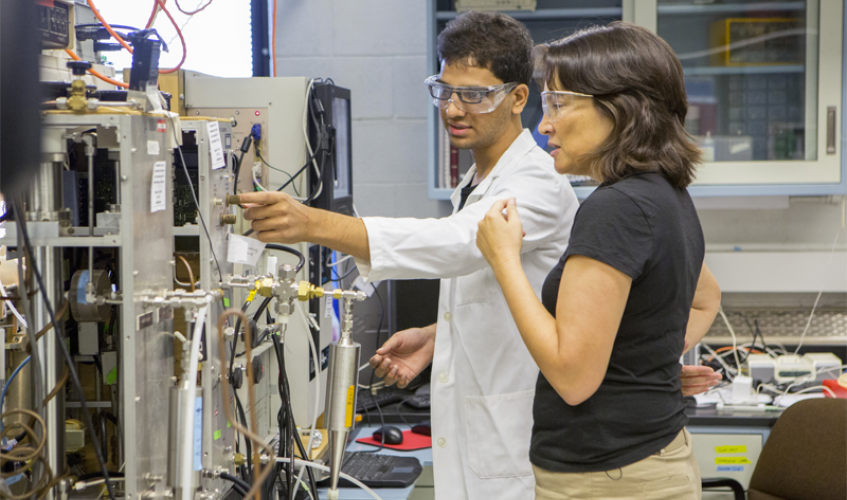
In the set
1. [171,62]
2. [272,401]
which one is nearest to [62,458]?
[272,401]

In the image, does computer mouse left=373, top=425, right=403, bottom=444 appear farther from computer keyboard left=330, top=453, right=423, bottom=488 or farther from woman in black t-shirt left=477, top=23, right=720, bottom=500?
woman in black t-shirt left=477, top=23, right=720, bottom=500

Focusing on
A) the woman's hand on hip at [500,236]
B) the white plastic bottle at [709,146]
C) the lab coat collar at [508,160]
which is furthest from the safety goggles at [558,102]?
the white plastic bottle at [709,146]

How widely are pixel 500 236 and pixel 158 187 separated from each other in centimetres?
49

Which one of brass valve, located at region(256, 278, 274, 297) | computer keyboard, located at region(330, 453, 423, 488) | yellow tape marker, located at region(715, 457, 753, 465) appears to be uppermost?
brass valve, located at region(256, 278, 274, 297)

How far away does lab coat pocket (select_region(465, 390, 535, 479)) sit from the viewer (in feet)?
4.41

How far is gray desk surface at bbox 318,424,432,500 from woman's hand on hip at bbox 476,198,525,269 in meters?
0.82

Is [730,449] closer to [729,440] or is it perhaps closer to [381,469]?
[729,440]

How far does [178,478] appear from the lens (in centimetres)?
88

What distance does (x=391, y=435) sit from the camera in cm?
200

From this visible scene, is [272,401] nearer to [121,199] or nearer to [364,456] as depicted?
[364,456]

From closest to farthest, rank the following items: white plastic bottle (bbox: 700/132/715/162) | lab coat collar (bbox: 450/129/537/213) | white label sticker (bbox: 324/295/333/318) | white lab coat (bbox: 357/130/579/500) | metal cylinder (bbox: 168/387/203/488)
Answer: metal cylinder (bbox: 168/387/203/488), white lab coat (bbox: 357/130/579/500), lab coat collar (bbox: 450/129/537/213), white label sticker (bbox: 324/295/333/318), white plastic bottle (bbox: 700/132/715/162)

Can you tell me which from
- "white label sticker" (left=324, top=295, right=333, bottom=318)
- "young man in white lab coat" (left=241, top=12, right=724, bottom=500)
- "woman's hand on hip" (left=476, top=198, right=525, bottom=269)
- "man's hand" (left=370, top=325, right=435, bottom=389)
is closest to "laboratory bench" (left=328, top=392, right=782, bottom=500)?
"white label sticker" (left=324, top=295, right=333, bottom=318)

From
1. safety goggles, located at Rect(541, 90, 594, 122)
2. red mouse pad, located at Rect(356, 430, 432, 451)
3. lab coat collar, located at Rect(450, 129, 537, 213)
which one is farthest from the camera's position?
red mouse pad, located at Rect(356, 430, 432, 451)

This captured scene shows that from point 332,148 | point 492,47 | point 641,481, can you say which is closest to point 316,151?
point 332,148
